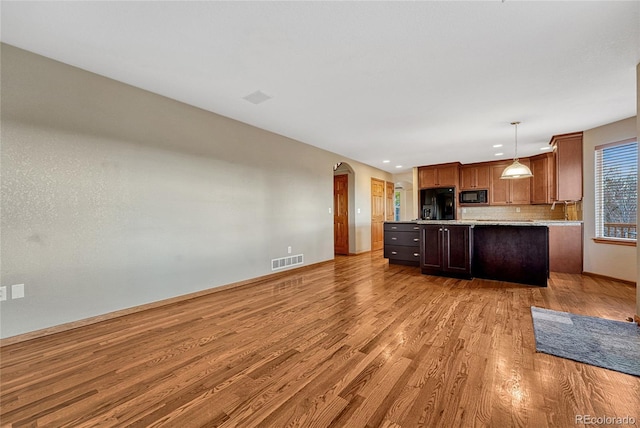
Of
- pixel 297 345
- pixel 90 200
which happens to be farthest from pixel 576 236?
pixel 90 200

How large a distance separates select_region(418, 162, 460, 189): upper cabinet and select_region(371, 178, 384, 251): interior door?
117cm

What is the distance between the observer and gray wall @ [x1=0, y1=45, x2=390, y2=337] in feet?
7.40

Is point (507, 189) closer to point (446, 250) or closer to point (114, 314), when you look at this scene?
point (446, 250)

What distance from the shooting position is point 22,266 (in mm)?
2242

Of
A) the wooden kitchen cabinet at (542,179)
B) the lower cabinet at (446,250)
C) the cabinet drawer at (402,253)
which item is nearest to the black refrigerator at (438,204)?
the wooden kitchen cabinet at (542,179)

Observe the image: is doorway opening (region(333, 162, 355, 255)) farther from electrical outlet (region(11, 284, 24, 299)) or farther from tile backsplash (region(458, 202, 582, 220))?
electrical outlet (region(11, 284, 24, 299))

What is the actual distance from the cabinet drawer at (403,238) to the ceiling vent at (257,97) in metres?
3.62

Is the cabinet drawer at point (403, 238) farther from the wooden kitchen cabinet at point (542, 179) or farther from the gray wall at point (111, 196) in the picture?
the wooden kitchen cabinet at point (542, 179)

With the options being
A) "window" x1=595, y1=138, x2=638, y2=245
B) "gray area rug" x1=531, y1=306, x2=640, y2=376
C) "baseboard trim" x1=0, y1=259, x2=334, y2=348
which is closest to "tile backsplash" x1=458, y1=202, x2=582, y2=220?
"window" x1=595, y1=138, x2=638, y2=245

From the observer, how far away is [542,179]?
6.04m

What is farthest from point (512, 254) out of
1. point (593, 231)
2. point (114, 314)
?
point (114, 314)

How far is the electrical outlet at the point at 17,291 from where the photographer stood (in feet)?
7.22

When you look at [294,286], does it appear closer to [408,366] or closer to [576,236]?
[408,366]

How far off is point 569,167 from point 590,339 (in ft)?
11.9
